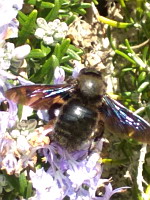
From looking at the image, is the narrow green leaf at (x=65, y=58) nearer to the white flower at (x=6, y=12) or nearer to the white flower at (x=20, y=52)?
the white flower at (x=20, y=52)

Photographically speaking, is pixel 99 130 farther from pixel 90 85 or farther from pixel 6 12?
pixel 6 12

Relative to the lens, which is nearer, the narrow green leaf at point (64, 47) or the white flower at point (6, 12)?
the white flower at point (6, 12)

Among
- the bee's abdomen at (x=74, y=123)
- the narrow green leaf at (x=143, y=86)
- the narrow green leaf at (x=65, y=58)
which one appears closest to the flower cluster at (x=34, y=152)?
the bee's abdomen at (x=74, y=123)

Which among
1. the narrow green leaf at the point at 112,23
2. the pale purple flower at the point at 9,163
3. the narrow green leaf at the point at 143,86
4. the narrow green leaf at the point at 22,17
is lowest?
the pale purple flower at the point at 9,163

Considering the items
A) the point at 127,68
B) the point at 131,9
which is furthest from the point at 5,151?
the point at 131,9

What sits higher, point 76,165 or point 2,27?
point 2,27

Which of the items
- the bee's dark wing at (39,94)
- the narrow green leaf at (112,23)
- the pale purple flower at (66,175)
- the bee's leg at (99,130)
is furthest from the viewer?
the narrow green leaf at (112,23)

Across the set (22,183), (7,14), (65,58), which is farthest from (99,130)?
(7,14)

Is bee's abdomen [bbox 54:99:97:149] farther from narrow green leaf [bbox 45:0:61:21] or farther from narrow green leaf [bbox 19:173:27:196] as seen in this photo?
narrow green leaf [bbox 45:0:61:21]

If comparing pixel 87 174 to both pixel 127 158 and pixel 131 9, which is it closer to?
pixel 127 158
